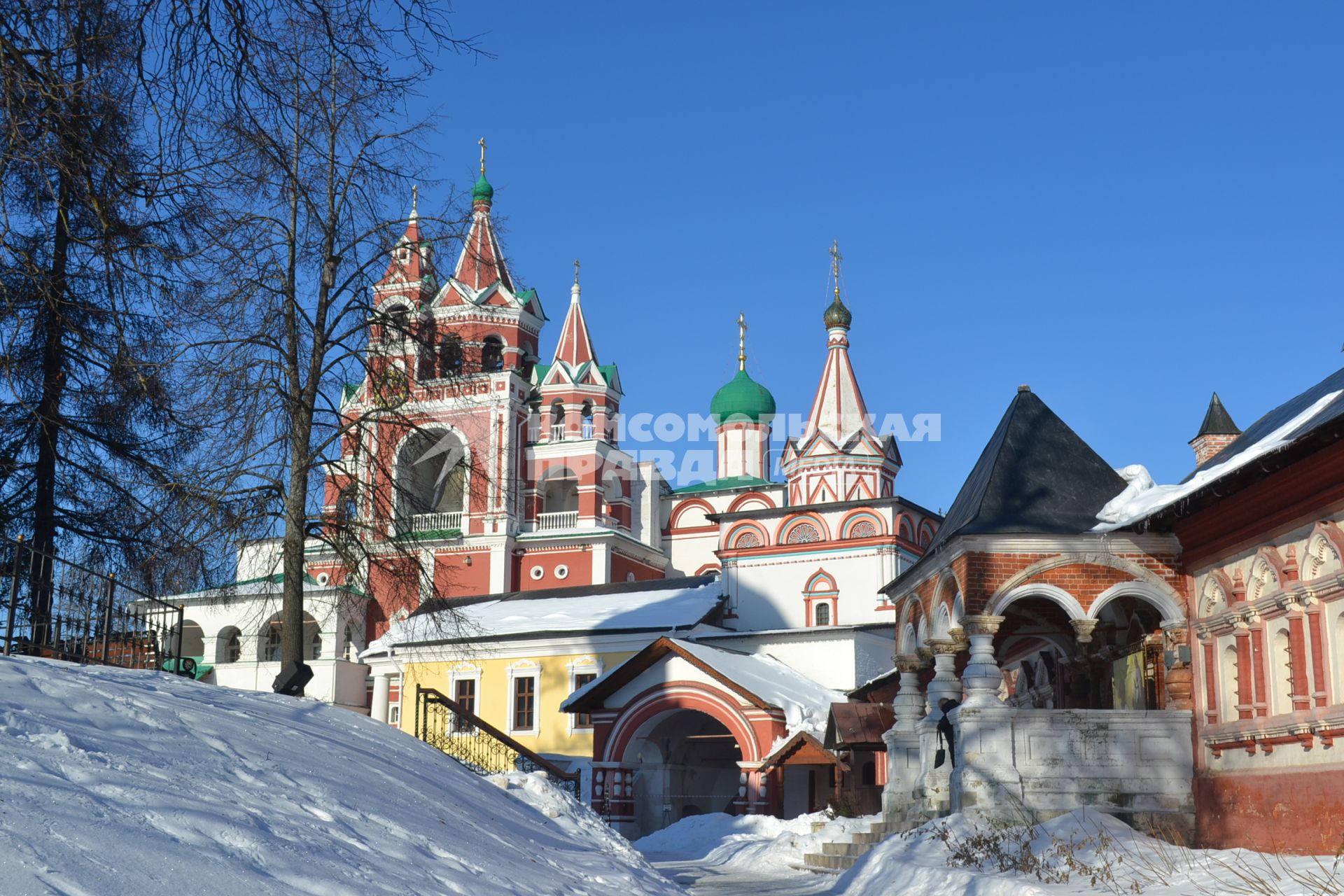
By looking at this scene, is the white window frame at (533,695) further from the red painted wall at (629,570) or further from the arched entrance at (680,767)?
the red painted wall at (629,570)

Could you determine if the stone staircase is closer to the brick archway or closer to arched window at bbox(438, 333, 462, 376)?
arched window at bbox(438, 333, 462, 376)

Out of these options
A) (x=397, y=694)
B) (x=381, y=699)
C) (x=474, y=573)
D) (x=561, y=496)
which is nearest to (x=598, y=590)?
(x=474, y=573)

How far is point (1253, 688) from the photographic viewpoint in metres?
12.4

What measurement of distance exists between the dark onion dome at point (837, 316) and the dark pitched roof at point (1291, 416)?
1063 inches

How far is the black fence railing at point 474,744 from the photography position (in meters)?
17.1

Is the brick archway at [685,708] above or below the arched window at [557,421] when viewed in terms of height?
below

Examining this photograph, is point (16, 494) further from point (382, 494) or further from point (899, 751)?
point (899, 751)

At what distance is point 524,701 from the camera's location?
115 feet

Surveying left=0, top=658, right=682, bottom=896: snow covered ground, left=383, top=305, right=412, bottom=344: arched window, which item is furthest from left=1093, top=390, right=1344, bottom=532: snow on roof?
left=383, top=305, right=412, bottom=344: arched window

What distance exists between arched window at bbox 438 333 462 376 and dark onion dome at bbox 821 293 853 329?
91.0 ft

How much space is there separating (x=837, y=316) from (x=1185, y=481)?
91.7ft

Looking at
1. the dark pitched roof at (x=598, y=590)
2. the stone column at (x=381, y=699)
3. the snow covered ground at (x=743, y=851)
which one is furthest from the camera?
the dark pitched roof at (x=598, y=590)

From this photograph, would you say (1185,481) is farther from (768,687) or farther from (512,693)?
(512,693)

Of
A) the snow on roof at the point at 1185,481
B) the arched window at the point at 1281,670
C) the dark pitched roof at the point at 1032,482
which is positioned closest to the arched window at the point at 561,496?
the dark pitched roof at the point at 1032,482
